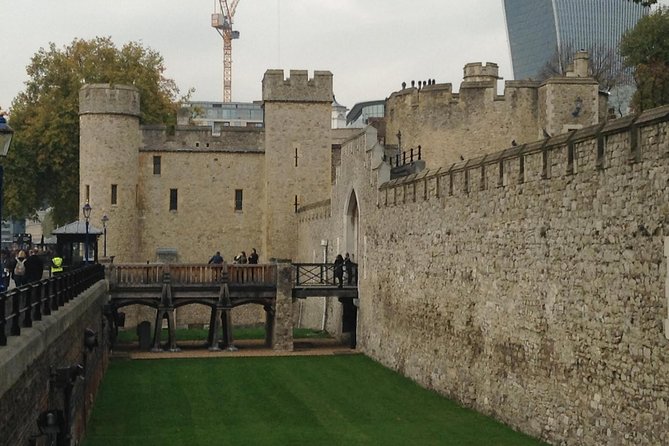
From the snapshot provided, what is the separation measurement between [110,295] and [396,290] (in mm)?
9403

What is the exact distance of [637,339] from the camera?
13570mm

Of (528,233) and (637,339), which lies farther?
(528,233)

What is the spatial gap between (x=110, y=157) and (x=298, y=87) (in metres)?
7.88

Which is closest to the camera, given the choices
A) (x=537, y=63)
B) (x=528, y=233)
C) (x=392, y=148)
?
(x=528, y=233)

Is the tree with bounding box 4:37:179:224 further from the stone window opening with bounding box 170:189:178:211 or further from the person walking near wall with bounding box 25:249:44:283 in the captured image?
the person walking near wall with bounding box 25:249:44:283

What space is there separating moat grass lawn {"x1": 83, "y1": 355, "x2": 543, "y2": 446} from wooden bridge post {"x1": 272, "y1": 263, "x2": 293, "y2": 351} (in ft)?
10.7

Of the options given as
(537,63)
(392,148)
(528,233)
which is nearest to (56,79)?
(392,148)

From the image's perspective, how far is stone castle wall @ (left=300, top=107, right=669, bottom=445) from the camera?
13.4 metres

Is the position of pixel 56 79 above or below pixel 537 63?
below

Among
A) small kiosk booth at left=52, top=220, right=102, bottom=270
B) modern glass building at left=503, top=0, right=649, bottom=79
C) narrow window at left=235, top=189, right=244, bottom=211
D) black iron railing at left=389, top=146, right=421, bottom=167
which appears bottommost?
small kiosk booth at left=52, top=220, right=102, bottom=270

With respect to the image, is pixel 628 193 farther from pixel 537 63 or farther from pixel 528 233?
pixel 537 63

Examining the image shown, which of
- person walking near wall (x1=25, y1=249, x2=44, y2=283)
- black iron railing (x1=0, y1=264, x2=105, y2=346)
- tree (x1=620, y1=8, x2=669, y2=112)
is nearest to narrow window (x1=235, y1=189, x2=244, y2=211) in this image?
tree (x1=620, y1=8, x2=669, y2=112)

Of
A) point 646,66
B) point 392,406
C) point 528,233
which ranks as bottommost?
point 392,406

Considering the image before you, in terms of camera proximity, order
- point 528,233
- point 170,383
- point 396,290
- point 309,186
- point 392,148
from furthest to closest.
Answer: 1. point 309,186
2. point 392,148
3. point 396,290
4. point 170,383
5. point 528,233
